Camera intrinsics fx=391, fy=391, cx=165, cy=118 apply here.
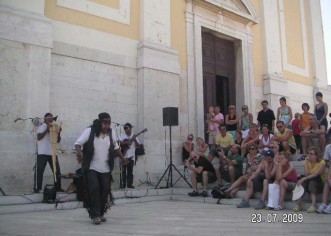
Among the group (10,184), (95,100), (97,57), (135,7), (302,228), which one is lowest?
(302,228)

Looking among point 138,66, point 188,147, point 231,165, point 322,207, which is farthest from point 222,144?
point 322,207

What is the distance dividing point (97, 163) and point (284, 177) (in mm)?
3693

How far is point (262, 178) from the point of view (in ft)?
26.3

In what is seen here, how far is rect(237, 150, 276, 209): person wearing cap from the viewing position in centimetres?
761

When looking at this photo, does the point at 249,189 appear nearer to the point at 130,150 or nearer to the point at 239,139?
the point at 239,139

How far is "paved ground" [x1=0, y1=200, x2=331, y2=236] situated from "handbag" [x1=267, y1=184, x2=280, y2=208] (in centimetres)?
34

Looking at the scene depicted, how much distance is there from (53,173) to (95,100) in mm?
2481

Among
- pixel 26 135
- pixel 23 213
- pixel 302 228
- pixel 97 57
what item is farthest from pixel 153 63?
pixel 302 228

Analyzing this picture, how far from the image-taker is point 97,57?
10.3 metres

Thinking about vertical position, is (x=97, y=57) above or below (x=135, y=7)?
below

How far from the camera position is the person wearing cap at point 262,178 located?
761 centimetres

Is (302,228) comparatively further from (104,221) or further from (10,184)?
(10,184)

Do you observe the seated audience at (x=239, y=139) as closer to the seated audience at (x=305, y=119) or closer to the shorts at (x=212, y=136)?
the shorts at (x=212, y=136)

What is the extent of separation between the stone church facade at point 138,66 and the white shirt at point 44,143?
463 mm
